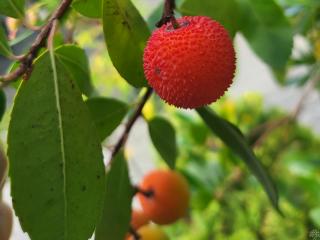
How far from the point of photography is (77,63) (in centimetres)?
60

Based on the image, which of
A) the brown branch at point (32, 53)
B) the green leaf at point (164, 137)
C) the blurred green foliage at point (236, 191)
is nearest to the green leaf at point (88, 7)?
the brown branch at point (32, 53)

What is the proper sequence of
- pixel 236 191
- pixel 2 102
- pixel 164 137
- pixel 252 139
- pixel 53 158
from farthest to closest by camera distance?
pixel 236 191
pixel 252 139
pixel 164 137
pixel 2 102
pixel 53 158

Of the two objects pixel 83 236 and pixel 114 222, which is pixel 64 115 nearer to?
pixel 83 236

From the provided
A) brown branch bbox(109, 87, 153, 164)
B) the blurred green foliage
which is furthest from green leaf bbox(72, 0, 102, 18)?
the blurred green foliage

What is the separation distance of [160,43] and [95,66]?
67.4 inches

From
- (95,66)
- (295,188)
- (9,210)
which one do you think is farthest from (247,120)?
(9,210)

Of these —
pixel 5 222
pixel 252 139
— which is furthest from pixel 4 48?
pixel 252 139

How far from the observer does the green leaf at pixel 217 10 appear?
2.13 feet

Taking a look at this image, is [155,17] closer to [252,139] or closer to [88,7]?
[88,7]

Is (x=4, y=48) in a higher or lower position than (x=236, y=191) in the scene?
higher

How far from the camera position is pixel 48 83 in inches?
17.8

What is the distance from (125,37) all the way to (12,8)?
0.13 metres

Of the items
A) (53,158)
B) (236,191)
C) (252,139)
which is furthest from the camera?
(236,191)

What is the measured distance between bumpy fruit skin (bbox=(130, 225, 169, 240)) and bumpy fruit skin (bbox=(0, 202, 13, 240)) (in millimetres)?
253
